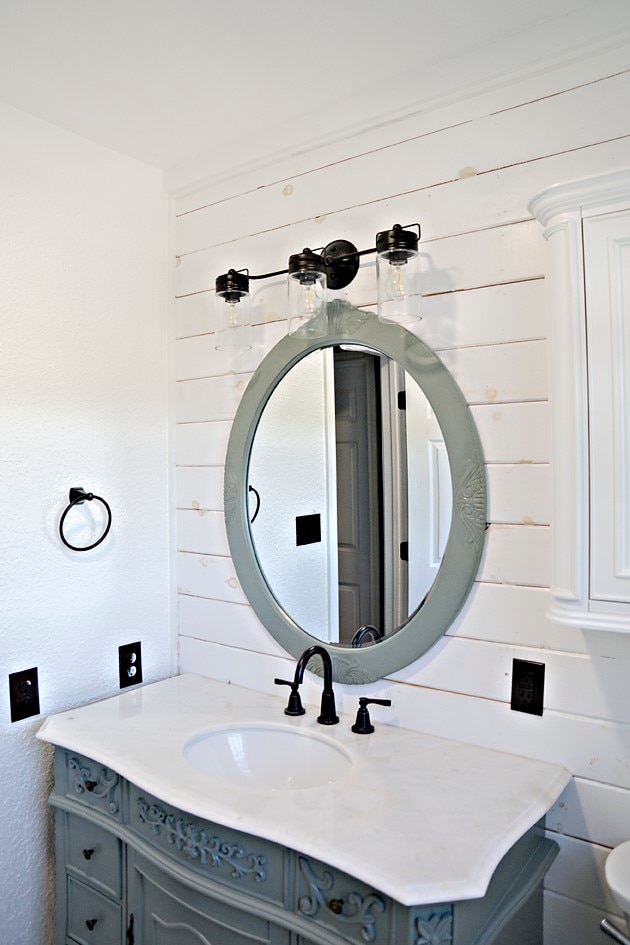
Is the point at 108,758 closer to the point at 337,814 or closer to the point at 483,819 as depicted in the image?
the point at 337,814

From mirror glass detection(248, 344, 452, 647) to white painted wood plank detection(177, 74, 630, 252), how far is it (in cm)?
42

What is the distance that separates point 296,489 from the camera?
1.89 metres

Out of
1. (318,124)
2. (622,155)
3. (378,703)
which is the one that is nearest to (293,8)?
(318,124)

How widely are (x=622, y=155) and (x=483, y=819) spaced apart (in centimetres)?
132

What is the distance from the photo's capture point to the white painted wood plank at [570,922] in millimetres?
1410

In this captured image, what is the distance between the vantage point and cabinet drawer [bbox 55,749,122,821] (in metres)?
1.61

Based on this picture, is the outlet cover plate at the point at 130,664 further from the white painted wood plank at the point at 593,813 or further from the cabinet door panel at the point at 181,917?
the white painted wood plank at the point at 593,813

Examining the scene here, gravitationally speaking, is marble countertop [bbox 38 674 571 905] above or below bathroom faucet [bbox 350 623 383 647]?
below

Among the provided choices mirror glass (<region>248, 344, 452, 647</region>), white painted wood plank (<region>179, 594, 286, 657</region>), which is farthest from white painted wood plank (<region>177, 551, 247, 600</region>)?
mirror glass (<region>248, 344, 452, 647</region>)

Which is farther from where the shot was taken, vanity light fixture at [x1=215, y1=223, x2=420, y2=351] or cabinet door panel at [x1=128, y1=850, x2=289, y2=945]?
vanity light fixture at [x1=215, y1=223, x2=420, y2=351]

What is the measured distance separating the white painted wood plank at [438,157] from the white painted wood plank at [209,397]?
44 cm

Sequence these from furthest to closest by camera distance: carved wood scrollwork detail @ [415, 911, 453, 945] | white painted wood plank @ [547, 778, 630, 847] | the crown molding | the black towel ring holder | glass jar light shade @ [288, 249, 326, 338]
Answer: the black towel ring holder → glass jar light shade @ [288, 249, 326, 338] → white painted wood plank @ [547, 778, 630, 847] → the crown molding → carved wood scrollwork detail @ [415, 911, 453, 945]

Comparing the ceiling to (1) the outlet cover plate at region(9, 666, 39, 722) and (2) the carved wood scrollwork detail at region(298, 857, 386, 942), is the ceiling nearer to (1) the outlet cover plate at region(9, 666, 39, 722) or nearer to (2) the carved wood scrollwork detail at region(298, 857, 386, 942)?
(1) the outlet cover plate at region(9, 666, 39, 722)

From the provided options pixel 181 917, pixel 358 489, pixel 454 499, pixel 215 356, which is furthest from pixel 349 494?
pixel 181 917
